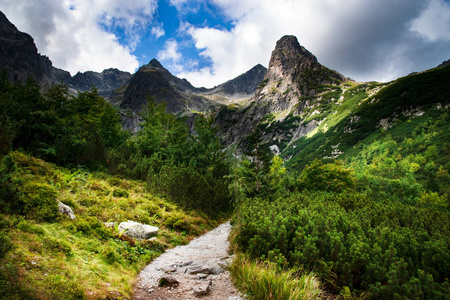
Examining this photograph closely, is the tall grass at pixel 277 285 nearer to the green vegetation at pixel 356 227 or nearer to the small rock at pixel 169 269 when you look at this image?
the green vegetation at pixel 356 227

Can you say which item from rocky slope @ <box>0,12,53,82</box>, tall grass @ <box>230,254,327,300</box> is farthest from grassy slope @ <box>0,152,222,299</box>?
rocky slope @ <box>0,12,53,82</box>

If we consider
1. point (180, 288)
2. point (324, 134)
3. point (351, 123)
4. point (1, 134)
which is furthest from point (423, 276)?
point (324, 134)

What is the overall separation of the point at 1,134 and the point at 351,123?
131519 mm

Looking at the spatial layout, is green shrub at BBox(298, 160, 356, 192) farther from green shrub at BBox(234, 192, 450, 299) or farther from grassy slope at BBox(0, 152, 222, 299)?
green shrub at BBox(234, 192, 450, 299)

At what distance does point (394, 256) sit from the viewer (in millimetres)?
4289

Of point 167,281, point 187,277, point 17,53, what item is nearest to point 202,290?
point 167,281

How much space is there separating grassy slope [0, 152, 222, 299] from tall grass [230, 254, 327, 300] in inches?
109

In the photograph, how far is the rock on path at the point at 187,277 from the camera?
477 cm

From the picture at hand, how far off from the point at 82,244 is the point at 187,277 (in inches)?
125

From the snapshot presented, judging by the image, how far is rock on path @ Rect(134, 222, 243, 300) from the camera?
4.77 m

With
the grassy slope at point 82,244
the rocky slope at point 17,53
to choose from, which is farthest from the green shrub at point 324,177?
the rocky slope at point 17,53

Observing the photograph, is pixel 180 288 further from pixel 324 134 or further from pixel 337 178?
Answer: pixel 324 134

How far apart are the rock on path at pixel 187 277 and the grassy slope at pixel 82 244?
38 centimetres

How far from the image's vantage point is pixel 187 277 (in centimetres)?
580
